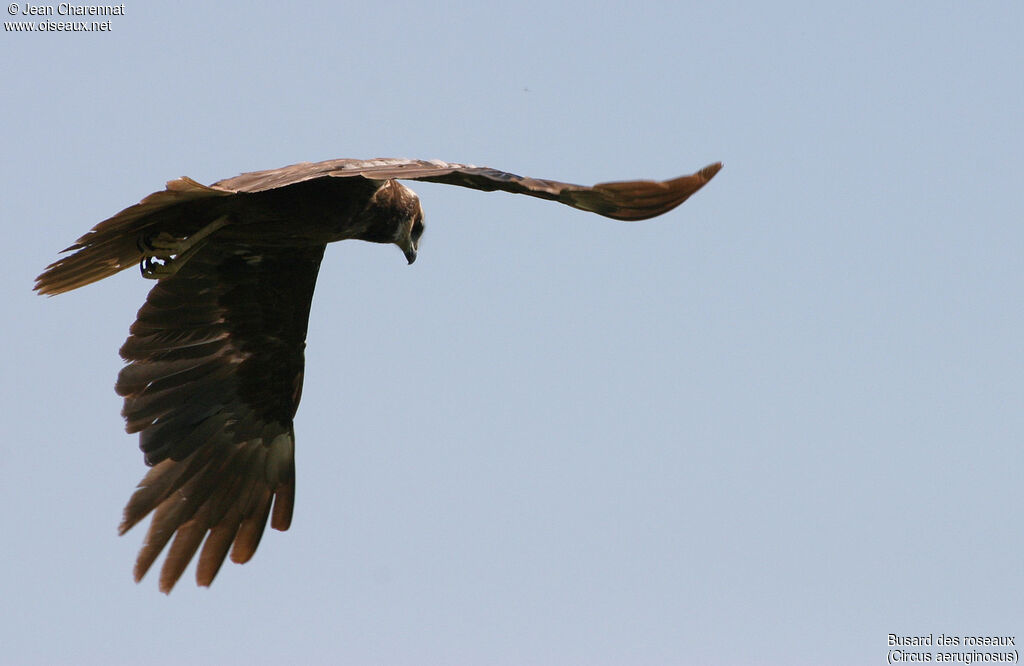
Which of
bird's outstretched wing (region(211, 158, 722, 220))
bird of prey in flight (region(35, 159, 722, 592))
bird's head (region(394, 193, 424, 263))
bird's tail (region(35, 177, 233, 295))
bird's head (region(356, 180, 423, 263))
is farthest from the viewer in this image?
bird's head (region(394, 193, 424, 263))

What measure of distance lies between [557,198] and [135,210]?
8.04ft

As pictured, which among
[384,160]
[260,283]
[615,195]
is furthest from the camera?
[260,283]

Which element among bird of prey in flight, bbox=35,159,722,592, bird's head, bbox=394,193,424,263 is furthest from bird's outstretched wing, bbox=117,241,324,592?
bird's head, bbox=394,193,424,263

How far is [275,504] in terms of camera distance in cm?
889

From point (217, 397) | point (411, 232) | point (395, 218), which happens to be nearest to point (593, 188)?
point (395, 218)

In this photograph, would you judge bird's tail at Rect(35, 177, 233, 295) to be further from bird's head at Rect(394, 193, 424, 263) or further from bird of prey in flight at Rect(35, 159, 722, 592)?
bird's head at Rect(394, 193, 424, 263)

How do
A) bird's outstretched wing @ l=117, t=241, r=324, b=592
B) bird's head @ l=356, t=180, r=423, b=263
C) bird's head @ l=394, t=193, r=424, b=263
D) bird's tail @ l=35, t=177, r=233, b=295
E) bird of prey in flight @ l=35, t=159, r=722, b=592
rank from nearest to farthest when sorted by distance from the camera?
bird's tail @ l=35, t=177, r=233, b=295 → bird of prey in flight @ l=35, t=159, r=722, b=592 → bird's head @ l=356, t=180, r=423, b=263 → bird's head @ l=394, t=193, r=424, b=263 → bird's outstretched wing @ l=117, t=241, r=324, b=592

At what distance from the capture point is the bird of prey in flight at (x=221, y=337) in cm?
751

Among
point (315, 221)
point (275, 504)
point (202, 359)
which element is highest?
point (315, 221)

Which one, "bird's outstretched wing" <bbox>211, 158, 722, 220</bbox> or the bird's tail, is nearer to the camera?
"bird's outstretched wing" <bbox>211, 158, 722, 220</bbox>

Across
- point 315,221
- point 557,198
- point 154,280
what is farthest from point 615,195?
point 154,280

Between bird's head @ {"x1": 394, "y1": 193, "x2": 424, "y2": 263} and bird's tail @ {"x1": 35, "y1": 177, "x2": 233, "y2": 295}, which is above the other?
bird's head @ {"x1": 394, "y1": 193, "x2": 424, "y2": 263}

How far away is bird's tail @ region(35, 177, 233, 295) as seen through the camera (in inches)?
267

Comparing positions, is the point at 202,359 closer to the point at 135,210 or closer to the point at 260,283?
the point at 260,283
